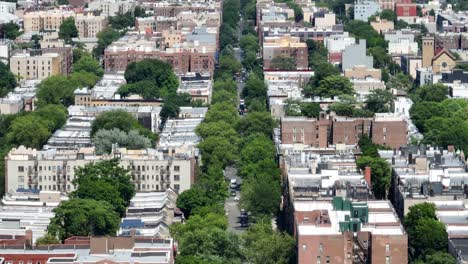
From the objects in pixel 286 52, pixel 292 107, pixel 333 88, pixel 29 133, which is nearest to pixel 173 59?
pixel 286 52

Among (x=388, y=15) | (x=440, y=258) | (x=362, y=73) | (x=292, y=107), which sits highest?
(x=440, y=258)

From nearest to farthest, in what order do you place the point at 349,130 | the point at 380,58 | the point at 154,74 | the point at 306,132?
the point at 306,132 → the point at 349,130 → the point at 154,74 → the point at 380,58

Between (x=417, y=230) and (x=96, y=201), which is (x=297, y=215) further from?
(x=96, y=201)

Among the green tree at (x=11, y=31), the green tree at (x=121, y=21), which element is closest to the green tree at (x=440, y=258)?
the green tree at (x=11, y=31)

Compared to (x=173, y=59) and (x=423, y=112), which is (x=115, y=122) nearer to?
(x=423, y=112)

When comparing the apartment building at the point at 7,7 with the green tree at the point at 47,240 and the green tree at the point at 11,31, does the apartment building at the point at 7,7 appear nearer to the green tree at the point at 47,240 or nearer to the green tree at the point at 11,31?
the green tree at the point at 11,31

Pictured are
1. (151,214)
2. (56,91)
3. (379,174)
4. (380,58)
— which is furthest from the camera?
(380,58)
